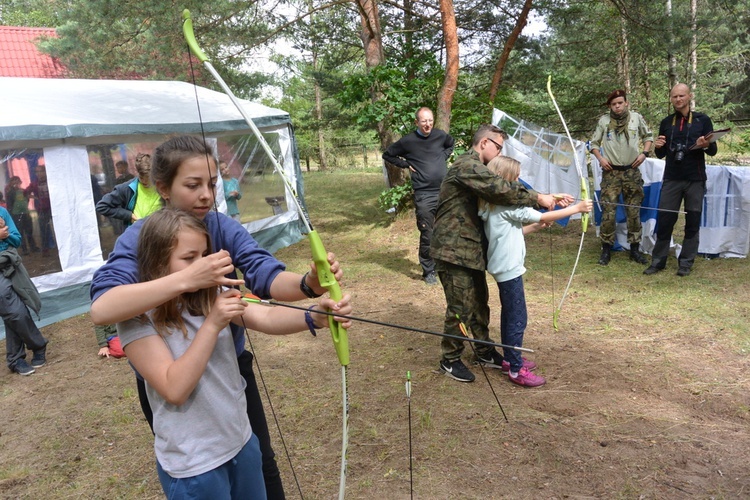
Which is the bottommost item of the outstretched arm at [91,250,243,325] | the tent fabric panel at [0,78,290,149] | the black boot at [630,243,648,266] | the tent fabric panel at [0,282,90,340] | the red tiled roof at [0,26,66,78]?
the tent fabric panel at [0,282,90,340]

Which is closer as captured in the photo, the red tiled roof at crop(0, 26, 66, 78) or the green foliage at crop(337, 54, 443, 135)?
the green foliage at crop(337, 54, 443, 135)

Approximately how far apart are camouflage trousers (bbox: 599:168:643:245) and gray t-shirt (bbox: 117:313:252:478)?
5.49m

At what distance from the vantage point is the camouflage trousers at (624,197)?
19.9 feet

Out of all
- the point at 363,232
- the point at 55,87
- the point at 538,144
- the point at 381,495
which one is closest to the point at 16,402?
the point at 381,495

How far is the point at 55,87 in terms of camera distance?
7.09 m

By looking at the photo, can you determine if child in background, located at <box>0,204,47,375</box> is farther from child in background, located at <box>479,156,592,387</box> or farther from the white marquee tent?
the white marquee tent

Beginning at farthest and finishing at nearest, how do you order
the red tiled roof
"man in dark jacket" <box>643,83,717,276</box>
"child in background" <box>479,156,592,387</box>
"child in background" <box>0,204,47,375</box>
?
the red tiled roof
"man in dark jacket" <box>643,83,717,276</box>
"child in background" <box>0,204,47,375</box>
"child in background" <box>479,156,592,387</box>

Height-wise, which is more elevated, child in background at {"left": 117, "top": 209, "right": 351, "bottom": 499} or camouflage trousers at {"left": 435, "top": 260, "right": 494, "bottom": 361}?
child in background at {"left": 117, "top": 209, "right": 351, "bottom": 499}

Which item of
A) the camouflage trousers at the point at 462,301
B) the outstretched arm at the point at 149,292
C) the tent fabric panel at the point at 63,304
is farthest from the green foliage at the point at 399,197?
the outstretched arm at the point at 149,292

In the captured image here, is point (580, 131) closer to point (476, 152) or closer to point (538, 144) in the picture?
point (538, 144)

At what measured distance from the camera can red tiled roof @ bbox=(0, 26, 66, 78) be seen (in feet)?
58.4

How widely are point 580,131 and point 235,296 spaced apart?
13576 mm

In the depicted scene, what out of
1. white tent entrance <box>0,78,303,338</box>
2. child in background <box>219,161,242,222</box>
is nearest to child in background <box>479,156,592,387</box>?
white tent entrance <box>0,78,303,338</box>

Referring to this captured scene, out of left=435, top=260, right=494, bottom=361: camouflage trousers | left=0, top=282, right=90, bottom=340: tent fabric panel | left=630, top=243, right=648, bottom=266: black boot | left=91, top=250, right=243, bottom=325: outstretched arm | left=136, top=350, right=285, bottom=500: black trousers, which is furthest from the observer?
left=630, top=243, right=648, bottom=266: black boot
